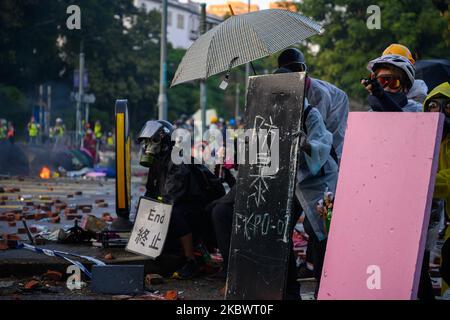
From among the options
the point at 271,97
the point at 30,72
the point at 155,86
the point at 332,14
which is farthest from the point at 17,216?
the point at 155,86

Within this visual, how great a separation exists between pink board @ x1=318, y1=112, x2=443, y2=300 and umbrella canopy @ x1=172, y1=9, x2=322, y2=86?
5.18 feet

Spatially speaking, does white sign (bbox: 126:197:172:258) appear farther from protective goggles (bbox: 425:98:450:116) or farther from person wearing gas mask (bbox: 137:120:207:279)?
protective goggles (bbox: 425:98:450:116)

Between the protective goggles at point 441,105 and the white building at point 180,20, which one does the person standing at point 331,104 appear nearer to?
the protective goggles at point 441,105

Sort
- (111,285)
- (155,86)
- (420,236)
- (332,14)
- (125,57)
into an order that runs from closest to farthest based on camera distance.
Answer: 1. (420,236)
2. (111,285)
3. (332,14)
4. (125,57)
5. (155,86)

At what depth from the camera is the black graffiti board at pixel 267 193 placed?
18.1ft

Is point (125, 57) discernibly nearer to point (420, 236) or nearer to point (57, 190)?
point (57, 190)

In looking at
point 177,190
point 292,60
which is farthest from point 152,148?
point 292,60

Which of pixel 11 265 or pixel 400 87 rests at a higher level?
pixel 400 87

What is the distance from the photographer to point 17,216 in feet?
38.7

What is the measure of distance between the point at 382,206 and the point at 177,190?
10.9 feet

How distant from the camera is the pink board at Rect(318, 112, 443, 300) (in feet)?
15.7

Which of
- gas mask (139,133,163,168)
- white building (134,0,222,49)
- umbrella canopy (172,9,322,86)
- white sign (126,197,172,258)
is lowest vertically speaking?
white sign (126,197,172,258)

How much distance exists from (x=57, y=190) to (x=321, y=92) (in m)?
12.3

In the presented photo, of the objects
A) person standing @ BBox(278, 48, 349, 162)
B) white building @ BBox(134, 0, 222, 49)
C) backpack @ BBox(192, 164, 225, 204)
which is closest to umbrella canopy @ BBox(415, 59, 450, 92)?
person standing @ BBox(278, 48, 349, 162)
